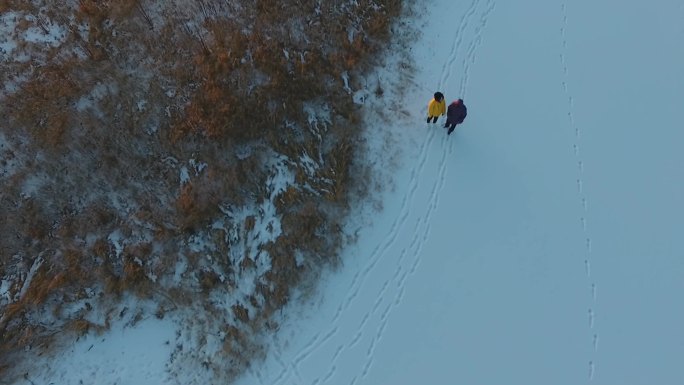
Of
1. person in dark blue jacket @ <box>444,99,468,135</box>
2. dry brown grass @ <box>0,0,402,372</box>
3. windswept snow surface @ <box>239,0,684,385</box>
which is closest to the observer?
dry brown grass @ <box>0,0,402,372</box>

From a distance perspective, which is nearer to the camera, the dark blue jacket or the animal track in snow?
the animal track in snow

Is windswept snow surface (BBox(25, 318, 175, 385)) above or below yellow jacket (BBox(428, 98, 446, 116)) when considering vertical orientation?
below

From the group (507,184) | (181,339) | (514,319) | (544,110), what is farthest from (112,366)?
(544,110)

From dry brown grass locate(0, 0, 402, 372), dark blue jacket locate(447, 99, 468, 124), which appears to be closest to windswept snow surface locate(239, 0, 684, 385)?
dark blue jacket locate(447, 99, 468, 124)

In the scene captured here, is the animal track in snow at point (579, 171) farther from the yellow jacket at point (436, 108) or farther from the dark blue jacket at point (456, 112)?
the yellow jacket at point (436, 108)

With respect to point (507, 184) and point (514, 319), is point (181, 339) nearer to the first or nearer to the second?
point (514, 319)

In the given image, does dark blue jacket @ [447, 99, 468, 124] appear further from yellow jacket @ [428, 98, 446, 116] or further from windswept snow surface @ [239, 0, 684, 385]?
windswept snow surface @ [239, 0, 684, 385]

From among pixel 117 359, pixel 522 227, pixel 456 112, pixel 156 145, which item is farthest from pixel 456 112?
pixel 117 359

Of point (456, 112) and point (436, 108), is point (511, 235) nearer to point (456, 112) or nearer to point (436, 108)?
point (456, 112)
